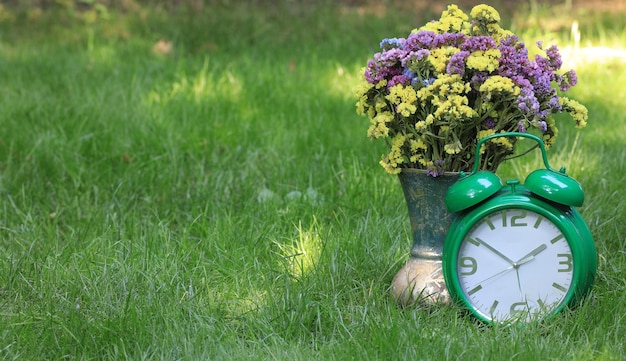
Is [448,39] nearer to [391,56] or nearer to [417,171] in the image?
[391,56]

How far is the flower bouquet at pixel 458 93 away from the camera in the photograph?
248cm

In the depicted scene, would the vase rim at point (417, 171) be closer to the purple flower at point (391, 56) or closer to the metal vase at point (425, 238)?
the metal vase at point (425, 238)

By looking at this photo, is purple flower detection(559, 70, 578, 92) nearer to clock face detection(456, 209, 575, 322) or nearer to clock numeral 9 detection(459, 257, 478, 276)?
clock face detection(456, 209, 575, 322)

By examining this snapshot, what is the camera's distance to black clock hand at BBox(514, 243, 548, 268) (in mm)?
2473

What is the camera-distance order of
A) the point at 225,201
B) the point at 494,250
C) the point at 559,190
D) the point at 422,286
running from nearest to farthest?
the point at 559,190 < the point at 494,250 < the point at 422,286 < the point at 225,201

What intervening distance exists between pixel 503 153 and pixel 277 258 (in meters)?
0.91

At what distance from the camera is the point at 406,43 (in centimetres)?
260

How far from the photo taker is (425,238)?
2.67 meters

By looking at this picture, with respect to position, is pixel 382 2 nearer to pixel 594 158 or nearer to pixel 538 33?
pixel 538 33

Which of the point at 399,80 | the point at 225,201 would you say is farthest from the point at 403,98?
the point at 225,201

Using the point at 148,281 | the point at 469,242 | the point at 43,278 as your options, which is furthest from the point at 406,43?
the point at 43,278

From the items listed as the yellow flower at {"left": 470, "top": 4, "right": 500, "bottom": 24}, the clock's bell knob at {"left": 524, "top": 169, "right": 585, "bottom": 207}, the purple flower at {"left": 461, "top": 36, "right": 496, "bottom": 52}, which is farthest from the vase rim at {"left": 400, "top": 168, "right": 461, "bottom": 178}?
the yellow flower at {"left": 470, "top": 4, "right": 500, "bottom": 24}

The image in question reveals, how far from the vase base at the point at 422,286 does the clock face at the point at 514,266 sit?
10cm

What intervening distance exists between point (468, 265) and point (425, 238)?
199mm
